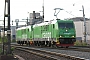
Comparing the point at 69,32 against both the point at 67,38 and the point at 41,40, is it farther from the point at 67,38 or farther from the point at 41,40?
the point at 41,40

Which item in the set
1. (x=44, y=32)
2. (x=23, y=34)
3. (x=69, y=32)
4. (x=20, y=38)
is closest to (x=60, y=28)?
(x=69, y=32)

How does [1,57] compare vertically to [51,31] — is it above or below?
below

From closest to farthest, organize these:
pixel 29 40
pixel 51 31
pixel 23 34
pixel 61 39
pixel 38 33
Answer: pixel 61 39, pixel 51 31, pixel 38 33, pixel 29 40, pixel 23 34

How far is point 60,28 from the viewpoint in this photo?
27.8m

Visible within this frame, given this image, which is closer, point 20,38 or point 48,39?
point 48,39

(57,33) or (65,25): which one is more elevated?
(65,25)

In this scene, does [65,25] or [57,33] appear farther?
[65,25]

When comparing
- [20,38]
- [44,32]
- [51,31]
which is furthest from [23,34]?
[51,31]

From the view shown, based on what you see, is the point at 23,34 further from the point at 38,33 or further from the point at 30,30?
the point at 38,33

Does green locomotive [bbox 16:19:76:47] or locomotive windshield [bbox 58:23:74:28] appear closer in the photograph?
green locomotive [bbox 16:19:76:47]

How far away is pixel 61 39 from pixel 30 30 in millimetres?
14270

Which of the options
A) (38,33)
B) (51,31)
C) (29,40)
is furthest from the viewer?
(29,40)

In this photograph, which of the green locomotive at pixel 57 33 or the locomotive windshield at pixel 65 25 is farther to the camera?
the locomotive windshield at pixel 65 25

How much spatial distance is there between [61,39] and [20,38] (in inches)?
851
